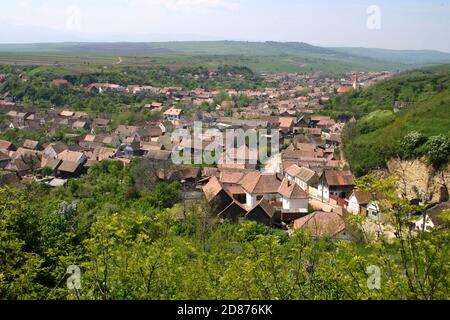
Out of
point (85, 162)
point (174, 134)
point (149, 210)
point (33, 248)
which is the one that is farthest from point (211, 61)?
point (33, 248)

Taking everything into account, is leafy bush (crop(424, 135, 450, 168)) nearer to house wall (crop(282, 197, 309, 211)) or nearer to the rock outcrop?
the rock outcrop

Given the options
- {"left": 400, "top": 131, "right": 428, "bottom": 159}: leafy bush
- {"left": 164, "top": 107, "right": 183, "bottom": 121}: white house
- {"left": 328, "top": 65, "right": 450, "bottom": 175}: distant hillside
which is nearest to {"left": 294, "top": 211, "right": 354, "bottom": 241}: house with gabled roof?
{"left": 400, "top": 131, "right": 428, "bottom": 159}: leafy bush

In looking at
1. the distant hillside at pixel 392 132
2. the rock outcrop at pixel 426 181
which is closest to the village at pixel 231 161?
the distant hillside at pixel 392 132

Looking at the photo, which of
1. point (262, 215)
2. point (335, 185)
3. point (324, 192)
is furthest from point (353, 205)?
point (262, 215)

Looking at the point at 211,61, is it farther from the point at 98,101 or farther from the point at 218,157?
the point at 218,157

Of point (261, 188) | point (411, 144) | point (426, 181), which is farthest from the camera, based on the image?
point (261, 188)

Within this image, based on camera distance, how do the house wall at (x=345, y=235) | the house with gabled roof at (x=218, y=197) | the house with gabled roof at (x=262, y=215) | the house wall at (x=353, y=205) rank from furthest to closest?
the house wall at (x=353, y=205), the house with gabled roof at (x=218, y=197), the house with gabled roof at (x=262, y=215), the house wall at (x=345, y=235)

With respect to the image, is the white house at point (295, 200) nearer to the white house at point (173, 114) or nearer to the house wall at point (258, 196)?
the house wall at point (258, 196)

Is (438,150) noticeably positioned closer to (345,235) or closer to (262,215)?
(345,235)
